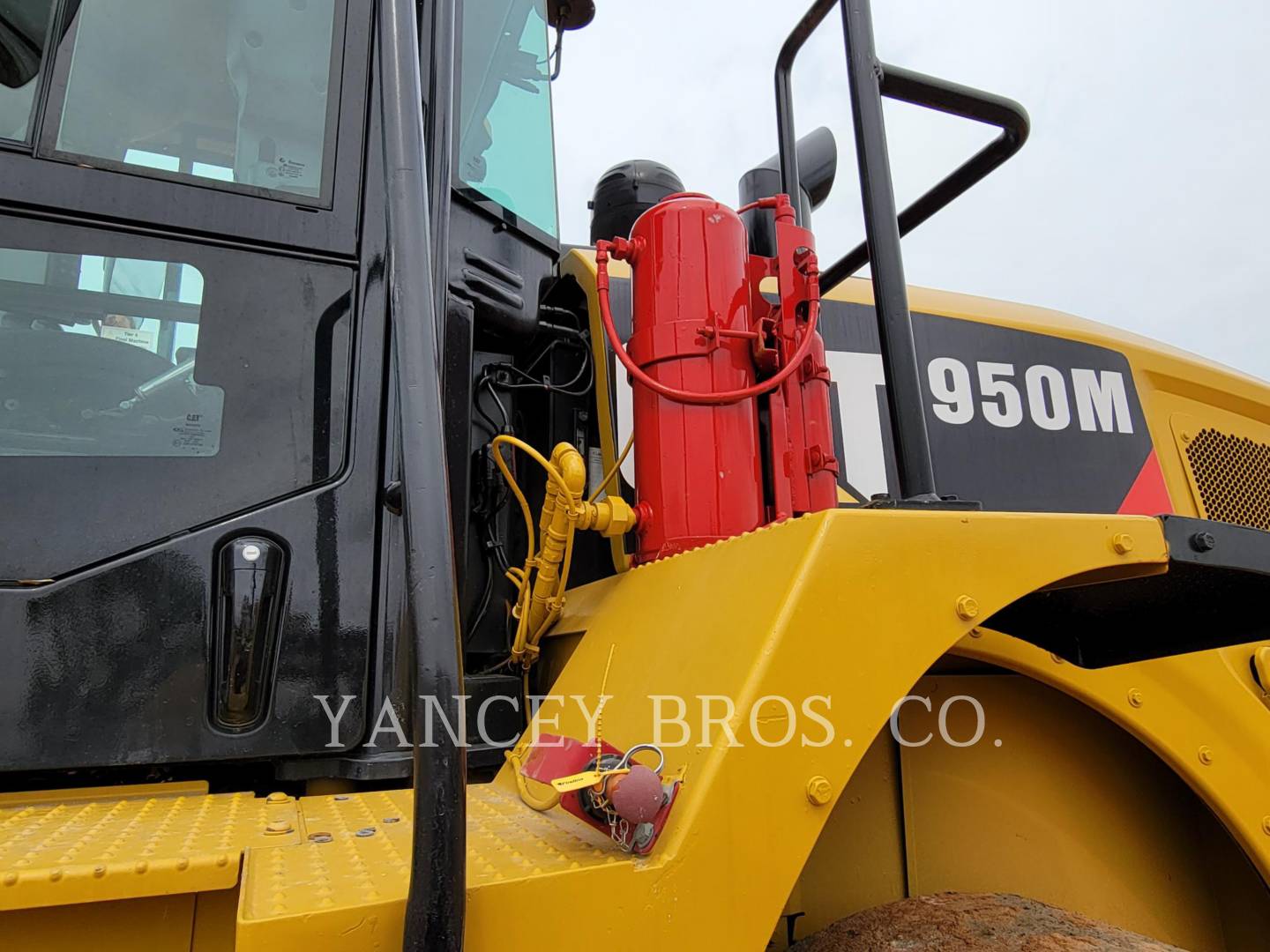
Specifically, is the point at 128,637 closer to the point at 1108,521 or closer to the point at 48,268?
the point at 48,268

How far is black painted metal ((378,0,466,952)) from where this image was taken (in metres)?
0.72

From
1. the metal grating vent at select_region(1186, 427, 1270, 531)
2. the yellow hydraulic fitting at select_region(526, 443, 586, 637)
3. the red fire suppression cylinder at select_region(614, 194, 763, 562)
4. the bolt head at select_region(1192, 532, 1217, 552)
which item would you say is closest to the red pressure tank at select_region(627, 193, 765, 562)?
the red fire suppression cylinder at select_region(614, 194, 763, 562)

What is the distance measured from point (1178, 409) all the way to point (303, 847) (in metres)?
2.60

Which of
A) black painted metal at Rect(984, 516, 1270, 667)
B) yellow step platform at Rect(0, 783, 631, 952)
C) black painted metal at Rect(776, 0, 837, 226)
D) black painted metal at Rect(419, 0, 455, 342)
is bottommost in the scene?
yellow step platform at Rect(0, 783, 631, 952)

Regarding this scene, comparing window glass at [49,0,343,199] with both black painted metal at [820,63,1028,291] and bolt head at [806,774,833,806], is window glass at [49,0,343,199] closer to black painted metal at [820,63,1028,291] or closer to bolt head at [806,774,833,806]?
black painted metal at [820,63,1028,291]

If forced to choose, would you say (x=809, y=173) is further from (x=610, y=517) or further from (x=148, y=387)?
(x=148, y=387)

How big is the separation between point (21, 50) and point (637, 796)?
1.36 metres

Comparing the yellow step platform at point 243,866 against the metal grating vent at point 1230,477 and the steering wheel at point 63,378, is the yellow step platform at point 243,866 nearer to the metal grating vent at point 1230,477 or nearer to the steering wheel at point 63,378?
the steering wheel at point 63,378

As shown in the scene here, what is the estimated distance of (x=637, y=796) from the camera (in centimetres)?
89

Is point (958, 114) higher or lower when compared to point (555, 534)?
higher

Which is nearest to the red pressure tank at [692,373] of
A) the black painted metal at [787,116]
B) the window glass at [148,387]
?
the black painted metal at [787,116]

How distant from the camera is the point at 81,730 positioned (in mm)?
1130

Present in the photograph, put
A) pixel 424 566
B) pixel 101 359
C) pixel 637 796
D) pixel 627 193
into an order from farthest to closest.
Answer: pixel 627 193, pixel 101 359, pixel 637 796, pixel 424 566

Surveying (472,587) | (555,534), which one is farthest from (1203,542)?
(472,587)
